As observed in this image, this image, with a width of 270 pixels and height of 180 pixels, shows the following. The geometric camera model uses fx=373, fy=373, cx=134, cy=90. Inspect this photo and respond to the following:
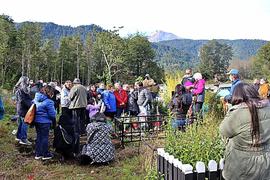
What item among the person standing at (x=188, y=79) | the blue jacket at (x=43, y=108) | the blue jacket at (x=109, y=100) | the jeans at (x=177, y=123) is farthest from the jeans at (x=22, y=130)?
the person standing at (x=188, y=79)

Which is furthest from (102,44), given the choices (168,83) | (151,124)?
(151,124)

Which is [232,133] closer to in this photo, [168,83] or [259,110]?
[259,110]

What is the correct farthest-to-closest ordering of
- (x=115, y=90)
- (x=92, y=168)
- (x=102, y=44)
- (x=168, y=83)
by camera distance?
(x=102, y=44), (x=168, y=83), (x=115, y=90), (x=92, y=168)

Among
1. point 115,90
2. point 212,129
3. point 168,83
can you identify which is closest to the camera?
point 212,129

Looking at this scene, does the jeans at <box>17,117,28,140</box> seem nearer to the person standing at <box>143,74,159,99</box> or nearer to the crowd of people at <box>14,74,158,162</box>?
the crowd of people at <box>14,74,158,162</box>

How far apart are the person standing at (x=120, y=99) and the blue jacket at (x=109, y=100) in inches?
19.8

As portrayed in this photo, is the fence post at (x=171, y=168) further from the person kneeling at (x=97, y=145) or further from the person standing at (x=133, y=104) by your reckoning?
the person standing at (x=133, y=104)

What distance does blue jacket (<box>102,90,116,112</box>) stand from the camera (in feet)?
34.4

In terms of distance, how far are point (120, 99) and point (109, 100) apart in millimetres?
716

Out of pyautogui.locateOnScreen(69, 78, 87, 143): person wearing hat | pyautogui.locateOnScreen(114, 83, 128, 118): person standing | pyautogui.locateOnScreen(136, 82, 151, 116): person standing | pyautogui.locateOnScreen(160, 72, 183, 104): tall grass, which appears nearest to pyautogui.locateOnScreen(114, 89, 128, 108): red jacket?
pyautogui.locateOnScreen(114, 83, 128, 118): person standing

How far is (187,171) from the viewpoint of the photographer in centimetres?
421

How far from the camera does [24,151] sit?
8086mm

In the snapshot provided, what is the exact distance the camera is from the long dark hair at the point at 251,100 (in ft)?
11.4

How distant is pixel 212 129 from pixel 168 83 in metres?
7.84
